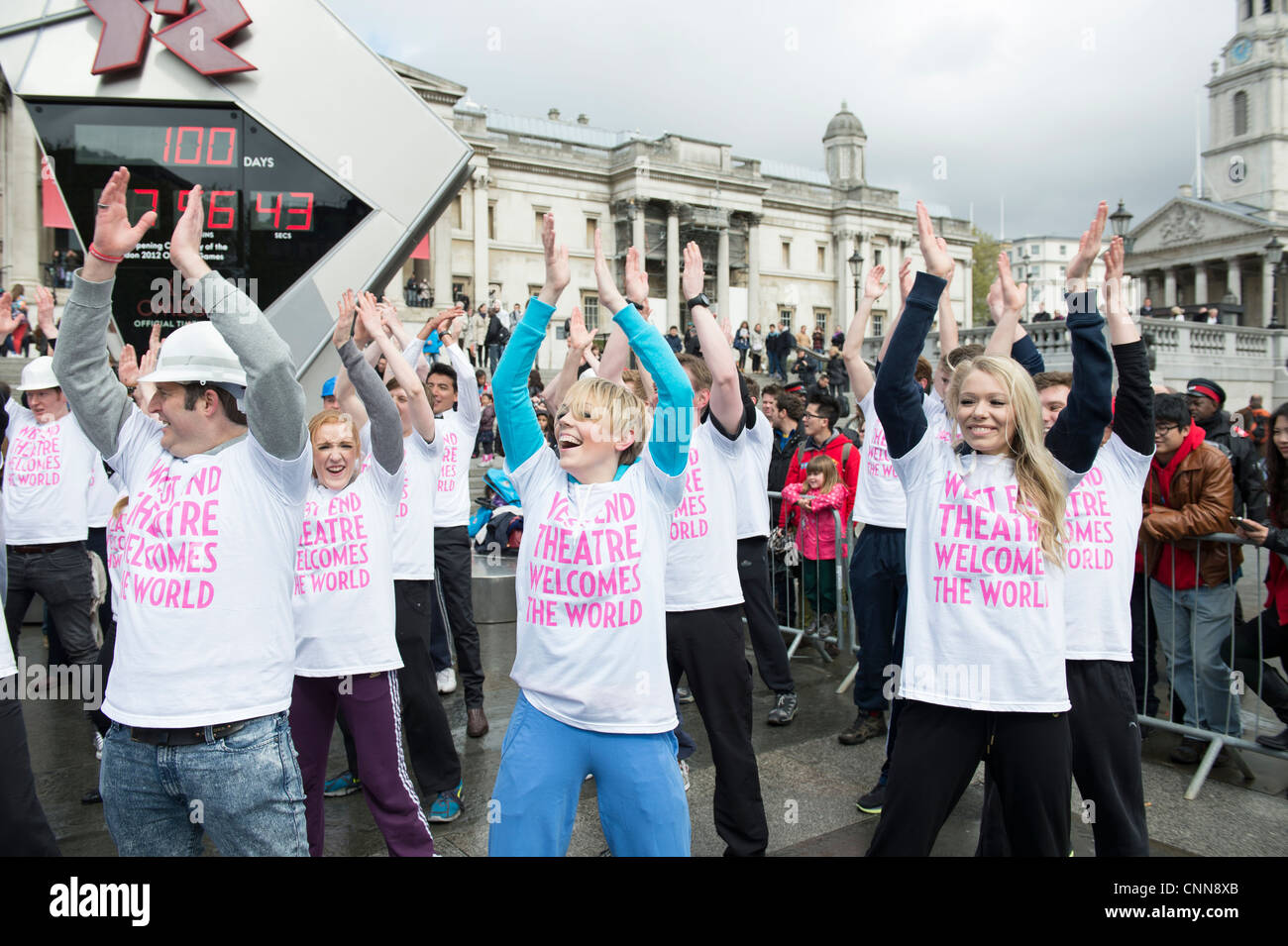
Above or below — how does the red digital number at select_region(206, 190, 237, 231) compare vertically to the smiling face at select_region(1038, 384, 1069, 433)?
above

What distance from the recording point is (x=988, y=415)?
2811 millimetres

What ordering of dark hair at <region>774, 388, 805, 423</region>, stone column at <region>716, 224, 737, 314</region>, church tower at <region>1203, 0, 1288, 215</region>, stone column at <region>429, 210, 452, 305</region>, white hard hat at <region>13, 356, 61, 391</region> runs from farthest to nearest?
church tower at <region>1203, 0, 1288, 215</region> → stone column at <region>716, 224, 737, 314</region> → stone column at <region>429, 210, 452, 305</region> → dark hair at <region>774, 388, 805, 423</region> → white hard hat at <region>13, 356, 61, 391</region>

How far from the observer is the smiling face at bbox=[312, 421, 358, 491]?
354cm

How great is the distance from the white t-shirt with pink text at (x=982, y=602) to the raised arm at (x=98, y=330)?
2436 mm

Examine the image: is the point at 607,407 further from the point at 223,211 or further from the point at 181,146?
the point at 181,146

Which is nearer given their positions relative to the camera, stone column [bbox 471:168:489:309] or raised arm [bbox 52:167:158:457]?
raised arm [bbox 52:167:158:457]

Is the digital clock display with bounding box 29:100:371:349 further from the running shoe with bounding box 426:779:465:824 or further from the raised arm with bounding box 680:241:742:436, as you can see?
the raised arm with bounding box 680:241:742:436

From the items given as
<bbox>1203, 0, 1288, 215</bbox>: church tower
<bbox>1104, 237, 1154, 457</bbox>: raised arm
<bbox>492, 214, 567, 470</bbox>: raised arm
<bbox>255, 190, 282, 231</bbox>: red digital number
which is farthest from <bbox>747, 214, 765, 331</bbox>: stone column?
<bbox>492, 214, 567, 470</bbox>: raised arm

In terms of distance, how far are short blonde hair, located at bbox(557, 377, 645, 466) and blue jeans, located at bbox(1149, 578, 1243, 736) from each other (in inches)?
152

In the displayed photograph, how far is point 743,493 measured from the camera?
521 cm

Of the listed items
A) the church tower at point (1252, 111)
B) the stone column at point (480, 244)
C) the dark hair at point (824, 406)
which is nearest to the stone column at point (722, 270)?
the stone column at point (480, 244)
